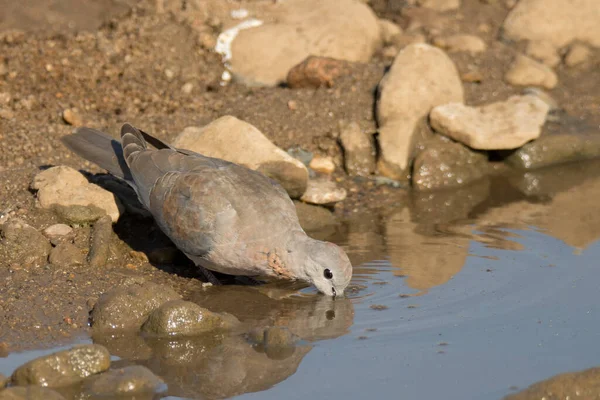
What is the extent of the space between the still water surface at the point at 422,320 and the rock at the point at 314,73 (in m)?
2.11

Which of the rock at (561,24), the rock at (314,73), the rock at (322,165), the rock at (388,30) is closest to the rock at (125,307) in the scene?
the rock at (322,165)

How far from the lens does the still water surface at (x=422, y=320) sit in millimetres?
5094

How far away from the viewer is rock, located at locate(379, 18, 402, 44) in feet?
35.9

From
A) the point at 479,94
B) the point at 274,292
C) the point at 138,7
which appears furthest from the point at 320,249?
the point at 138,7

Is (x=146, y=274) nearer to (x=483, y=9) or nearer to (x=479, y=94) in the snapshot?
(x=479, y=94)

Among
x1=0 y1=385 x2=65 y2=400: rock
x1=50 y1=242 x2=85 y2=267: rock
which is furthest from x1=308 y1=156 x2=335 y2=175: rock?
x1=0 y1=385 x2=65 y2=400: rock

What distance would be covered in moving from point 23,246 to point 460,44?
6341 mm

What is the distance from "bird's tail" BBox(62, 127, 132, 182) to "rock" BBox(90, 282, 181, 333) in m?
1.46

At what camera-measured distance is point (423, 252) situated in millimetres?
7340

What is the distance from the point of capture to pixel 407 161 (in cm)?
906

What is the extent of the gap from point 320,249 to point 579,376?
6.18ft

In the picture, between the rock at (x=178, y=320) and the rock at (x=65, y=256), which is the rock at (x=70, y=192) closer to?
the rock at (x=65, y=256)

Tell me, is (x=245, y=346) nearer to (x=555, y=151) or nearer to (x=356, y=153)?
(x=356, y=153)

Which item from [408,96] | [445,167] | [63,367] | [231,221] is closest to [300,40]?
[408,96]
